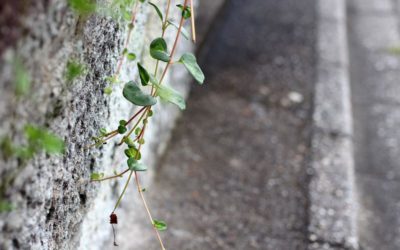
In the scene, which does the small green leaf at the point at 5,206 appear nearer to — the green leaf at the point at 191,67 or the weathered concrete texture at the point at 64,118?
the weathered concrete texture at the point at 64,118

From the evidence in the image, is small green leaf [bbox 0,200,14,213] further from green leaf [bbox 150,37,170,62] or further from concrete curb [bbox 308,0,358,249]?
concrete curb [bbox 308,0,358,249]

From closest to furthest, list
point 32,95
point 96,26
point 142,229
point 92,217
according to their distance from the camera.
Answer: point 32,95 → point 96,26 → point 92,217 → point 142,229

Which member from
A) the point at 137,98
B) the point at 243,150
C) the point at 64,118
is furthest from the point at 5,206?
the point at 243,150

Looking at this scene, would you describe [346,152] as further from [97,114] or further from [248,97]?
[97,114]

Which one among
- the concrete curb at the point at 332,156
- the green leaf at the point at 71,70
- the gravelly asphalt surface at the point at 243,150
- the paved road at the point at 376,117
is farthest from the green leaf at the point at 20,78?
the paved road at the point at 376,117

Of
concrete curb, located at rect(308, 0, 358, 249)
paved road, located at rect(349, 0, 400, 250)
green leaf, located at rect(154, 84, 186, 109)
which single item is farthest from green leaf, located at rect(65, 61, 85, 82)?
paved road, located at rect(349, 0, 400, 250)

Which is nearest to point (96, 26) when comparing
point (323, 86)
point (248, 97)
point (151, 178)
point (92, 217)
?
point (92, 217)

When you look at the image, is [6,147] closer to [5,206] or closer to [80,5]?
[5,206]
